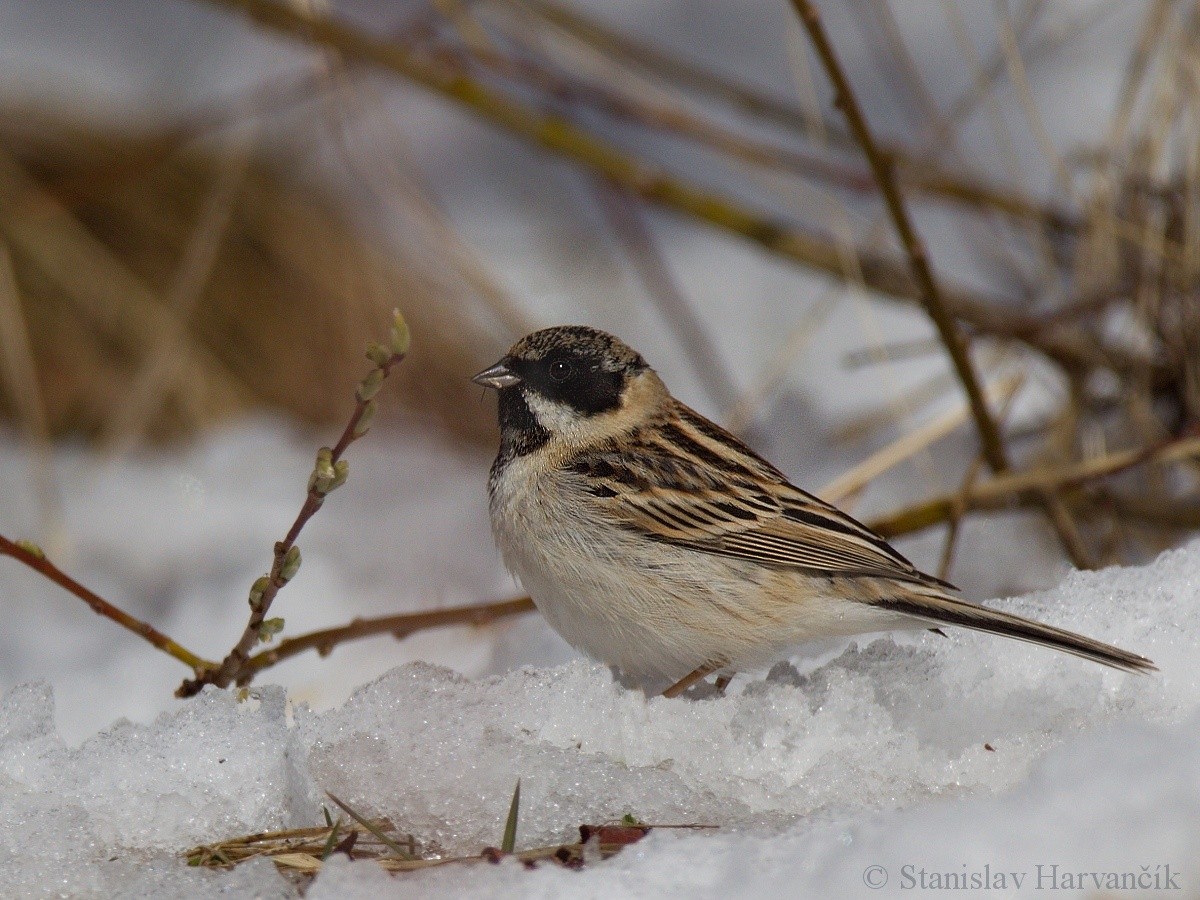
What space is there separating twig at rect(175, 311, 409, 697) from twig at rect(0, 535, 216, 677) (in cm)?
7

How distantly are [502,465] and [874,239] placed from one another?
230cm

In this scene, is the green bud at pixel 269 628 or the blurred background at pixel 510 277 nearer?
the green bud at pixel 269 628

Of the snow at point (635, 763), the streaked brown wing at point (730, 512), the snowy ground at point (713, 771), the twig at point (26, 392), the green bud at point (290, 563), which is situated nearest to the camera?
the snowy ground at point (713, 771)

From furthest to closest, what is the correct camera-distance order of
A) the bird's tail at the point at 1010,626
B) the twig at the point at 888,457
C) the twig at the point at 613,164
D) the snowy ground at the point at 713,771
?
the twig at the point at 613,164
the twig at the point at 888,457
the bird's tail at the point at 1010,626
the snowy ground at the point at 713,771

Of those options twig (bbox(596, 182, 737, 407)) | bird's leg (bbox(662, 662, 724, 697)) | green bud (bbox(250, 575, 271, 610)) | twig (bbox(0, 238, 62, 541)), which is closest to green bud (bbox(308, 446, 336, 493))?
green bud (bbox(250, 575, 271, 610))

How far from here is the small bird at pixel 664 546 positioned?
2.79 metres

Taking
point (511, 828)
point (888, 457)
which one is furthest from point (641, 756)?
point (888, 457)

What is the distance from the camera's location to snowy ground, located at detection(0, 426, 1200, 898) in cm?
171

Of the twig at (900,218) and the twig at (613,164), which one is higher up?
the twig at (613,164)

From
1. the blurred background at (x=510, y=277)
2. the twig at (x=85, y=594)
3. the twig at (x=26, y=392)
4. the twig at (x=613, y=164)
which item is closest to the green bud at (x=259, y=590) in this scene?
the twig at (x=85, y=594)

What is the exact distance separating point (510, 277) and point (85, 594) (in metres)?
4.34

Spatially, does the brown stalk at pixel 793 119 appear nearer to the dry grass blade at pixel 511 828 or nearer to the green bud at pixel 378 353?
the green bud at pixel 378 353

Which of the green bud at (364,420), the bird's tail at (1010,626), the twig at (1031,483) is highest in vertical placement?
the twig at (1031,483)

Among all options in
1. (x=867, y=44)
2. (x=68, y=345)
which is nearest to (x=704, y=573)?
(x=68, y=345)
